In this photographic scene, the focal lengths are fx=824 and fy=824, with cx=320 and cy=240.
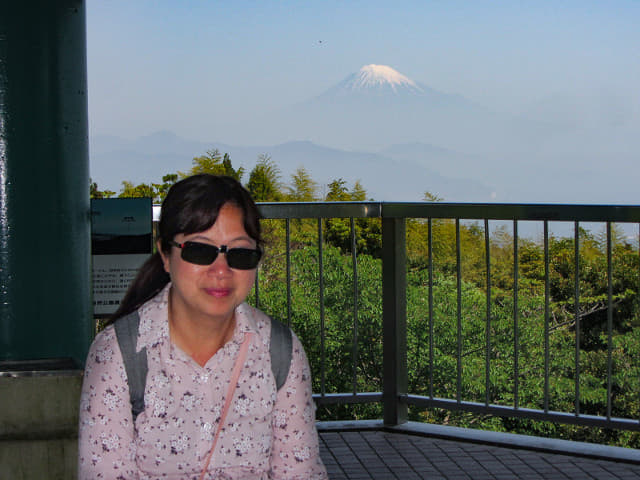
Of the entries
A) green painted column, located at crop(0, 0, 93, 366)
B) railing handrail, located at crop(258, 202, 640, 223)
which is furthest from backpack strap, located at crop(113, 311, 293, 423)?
railing handrail, located at crop(258, 202, 640, 223)

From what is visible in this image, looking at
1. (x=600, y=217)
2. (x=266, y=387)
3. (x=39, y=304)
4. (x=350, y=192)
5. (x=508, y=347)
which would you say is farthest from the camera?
(x=350, y=192)

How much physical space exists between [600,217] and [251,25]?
1383 inches

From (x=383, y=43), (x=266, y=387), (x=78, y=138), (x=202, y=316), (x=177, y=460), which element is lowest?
(x=177, y=460)

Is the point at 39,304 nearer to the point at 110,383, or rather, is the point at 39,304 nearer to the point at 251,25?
the point at 110,383

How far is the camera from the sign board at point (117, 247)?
3109 millimetres

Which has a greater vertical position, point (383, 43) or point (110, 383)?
point (383, 43)

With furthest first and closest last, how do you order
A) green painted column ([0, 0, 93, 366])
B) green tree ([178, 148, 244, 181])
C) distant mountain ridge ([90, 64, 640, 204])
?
distant mountain ridge ([90, 64, 640, 204]), green tree ([178, 148, 244, 181]), green painted column ([0, 0, 93, 366])

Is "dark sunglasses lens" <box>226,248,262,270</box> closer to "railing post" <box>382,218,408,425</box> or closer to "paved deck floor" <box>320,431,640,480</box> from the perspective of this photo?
"paved deck floor" <box>320,431,640,480</box>

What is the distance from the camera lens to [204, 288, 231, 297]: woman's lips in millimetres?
1780

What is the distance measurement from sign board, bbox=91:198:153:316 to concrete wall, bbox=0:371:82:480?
2.51ft

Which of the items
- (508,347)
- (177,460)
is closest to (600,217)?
(177,460)

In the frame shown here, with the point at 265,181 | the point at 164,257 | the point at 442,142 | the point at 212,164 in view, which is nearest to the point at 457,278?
the point at 164,257

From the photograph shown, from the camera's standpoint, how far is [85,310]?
116 inches

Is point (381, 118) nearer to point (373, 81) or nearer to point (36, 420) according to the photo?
point (373, 81)
